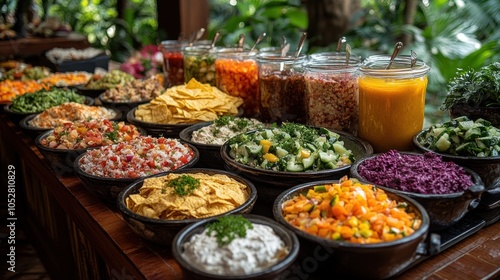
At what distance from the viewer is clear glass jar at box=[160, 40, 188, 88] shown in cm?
299

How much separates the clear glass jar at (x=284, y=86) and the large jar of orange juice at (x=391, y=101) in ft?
1.17

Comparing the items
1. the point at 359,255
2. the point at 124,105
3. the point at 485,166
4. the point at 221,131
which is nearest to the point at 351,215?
the point at 359,255

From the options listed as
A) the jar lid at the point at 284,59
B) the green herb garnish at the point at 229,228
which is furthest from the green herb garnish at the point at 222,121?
the green herb garnish at the point at 229,228

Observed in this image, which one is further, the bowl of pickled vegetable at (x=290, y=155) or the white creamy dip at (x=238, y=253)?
the bowl of pickled vegetable at (x=290, y=155)

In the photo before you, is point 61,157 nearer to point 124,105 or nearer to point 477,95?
point 124,105

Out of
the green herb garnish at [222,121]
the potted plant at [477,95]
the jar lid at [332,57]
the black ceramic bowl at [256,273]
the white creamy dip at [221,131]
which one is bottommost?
the black ceramic bowl at [256,273]

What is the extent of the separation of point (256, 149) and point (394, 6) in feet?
13.0

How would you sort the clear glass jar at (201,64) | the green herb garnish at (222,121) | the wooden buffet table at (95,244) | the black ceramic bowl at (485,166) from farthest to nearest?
the clear glass jar at (201,64)
the green herb garnish at (222,121)
the black ceramic bowl at (485,166)
the wooden buffet table at (95,244)

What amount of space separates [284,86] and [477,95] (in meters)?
0.81

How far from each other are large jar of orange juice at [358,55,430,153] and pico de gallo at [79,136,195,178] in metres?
0.73

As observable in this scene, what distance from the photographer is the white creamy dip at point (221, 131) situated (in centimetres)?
203

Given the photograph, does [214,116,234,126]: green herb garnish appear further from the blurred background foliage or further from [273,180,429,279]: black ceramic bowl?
the blurred background foliage

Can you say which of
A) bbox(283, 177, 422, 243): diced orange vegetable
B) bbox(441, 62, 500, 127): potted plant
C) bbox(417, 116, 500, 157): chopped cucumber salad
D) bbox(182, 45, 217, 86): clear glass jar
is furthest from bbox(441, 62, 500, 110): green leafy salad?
bbox(182, 45, 217, 86): clear glass jar

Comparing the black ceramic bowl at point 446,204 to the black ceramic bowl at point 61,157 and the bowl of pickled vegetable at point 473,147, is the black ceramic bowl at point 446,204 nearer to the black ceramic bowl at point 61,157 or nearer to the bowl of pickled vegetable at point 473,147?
the bowl of pickled vegetable at point 473,147
